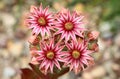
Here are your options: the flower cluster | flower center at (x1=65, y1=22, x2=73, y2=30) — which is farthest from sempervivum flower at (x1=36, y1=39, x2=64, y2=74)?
flower center at (x1=65, y1=22, x2=73, y2=30)

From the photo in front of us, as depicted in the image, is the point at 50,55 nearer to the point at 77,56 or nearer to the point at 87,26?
the point at 77,56

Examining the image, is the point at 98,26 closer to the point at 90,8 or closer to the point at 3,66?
the point at 90,8

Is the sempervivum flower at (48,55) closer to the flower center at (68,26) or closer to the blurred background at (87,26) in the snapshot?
the flower center at (68,26)

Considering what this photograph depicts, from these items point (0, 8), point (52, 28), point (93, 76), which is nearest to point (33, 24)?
point (52, 28)

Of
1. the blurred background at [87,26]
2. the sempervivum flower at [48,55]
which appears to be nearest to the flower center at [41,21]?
the sempervivum flower at [48,55]

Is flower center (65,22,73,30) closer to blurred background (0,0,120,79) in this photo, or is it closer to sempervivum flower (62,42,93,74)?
sempervivum flower (62,42,93,74)

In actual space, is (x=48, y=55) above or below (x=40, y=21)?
below

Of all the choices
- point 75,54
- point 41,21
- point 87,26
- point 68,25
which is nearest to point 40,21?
point 41,21
